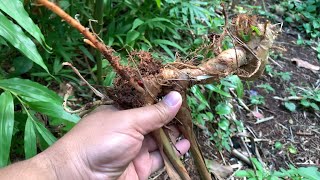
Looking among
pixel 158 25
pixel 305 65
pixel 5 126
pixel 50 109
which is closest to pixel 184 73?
pixel 50 109

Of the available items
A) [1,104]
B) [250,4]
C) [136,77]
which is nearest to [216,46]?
[136,77]

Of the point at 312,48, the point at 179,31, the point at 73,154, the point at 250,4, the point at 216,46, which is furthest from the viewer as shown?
the point at 250,4

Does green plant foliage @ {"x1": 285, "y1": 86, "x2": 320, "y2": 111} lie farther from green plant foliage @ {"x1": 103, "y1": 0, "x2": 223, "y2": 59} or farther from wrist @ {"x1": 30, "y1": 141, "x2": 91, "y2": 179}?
wrist @ {"x1": 30, "y1": 141, "x2": 91, "y2": 179}

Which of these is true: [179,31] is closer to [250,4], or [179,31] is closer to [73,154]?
[250,4]

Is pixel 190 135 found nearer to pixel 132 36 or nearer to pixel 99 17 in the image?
pixel 99 17

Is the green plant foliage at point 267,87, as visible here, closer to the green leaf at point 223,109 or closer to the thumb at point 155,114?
the green leaf at point 223,109

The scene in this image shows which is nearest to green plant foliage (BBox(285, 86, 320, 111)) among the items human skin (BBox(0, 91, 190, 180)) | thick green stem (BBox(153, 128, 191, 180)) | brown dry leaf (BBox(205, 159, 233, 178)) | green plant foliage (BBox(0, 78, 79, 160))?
brown dry leaf (BBox(205, 159, 233, 178))
